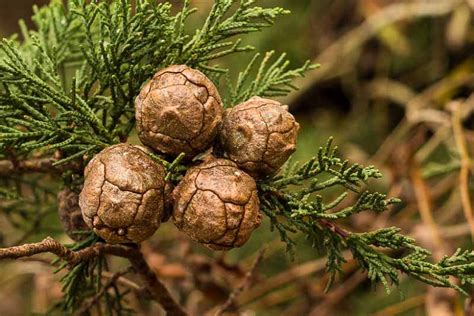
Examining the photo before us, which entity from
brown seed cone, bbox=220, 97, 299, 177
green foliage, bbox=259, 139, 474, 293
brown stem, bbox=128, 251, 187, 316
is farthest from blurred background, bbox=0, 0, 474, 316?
brown seed cone, bbox=220, 97, 299, 177

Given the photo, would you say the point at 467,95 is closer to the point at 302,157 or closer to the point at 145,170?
the point at 302,157

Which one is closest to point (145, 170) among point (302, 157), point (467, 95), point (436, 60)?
point (302, 157)

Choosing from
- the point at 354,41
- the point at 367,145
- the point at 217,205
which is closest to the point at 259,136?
the point at 217,205

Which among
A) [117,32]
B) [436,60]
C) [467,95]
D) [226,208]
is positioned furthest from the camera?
[436,60]

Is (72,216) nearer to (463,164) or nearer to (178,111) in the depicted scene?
(178,111)

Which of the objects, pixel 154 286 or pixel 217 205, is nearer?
pixel 217 205

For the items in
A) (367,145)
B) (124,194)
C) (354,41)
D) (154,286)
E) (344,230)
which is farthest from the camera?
(354,41)

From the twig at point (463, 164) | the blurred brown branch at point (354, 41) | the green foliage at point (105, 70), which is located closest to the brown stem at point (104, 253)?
the green foliage at point (105, 70)
